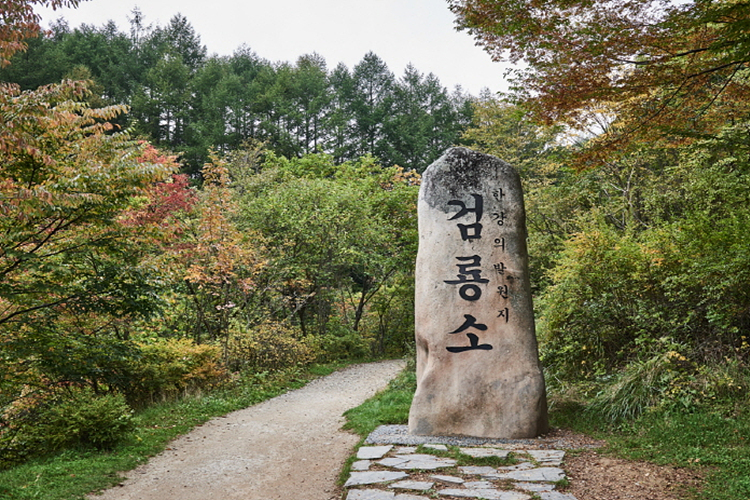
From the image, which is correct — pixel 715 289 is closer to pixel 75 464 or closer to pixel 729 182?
pixel 729 182

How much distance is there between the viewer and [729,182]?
7.91 meters

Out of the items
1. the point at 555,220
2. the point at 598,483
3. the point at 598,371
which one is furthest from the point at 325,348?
the point at 598,483

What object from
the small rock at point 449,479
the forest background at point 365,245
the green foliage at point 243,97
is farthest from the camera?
the green foliage at point 243,97

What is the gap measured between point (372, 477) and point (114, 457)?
2673 millimetres

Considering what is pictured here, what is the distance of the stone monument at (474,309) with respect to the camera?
552 centimetres

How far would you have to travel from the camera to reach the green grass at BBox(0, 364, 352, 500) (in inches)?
164

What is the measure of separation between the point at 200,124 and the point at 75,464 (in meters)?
20.7

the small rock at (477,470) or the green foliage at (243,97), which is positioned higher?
the green foliage at (243,97)

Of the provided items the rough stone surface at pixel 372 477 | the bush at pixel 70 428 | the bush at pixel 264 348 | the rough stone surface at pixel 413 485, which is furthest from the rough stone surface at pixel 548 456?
the bush at pixel 264 348

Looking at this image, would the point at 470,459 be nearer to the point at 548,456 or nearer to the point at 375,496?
the point at 548,456

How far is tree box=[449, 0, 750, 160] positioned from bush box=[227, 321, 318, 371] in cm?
716

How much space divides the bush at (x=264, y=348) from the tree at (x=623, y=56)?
7.16 meters

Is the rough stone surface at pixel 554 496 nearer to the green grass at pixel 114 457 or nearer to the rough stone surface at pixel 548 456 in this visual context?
the rough stone surface at pixel 548 456

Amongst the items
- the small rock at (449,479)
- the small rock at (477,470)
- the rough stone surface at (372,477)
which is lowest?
the small rock at (477,470)
